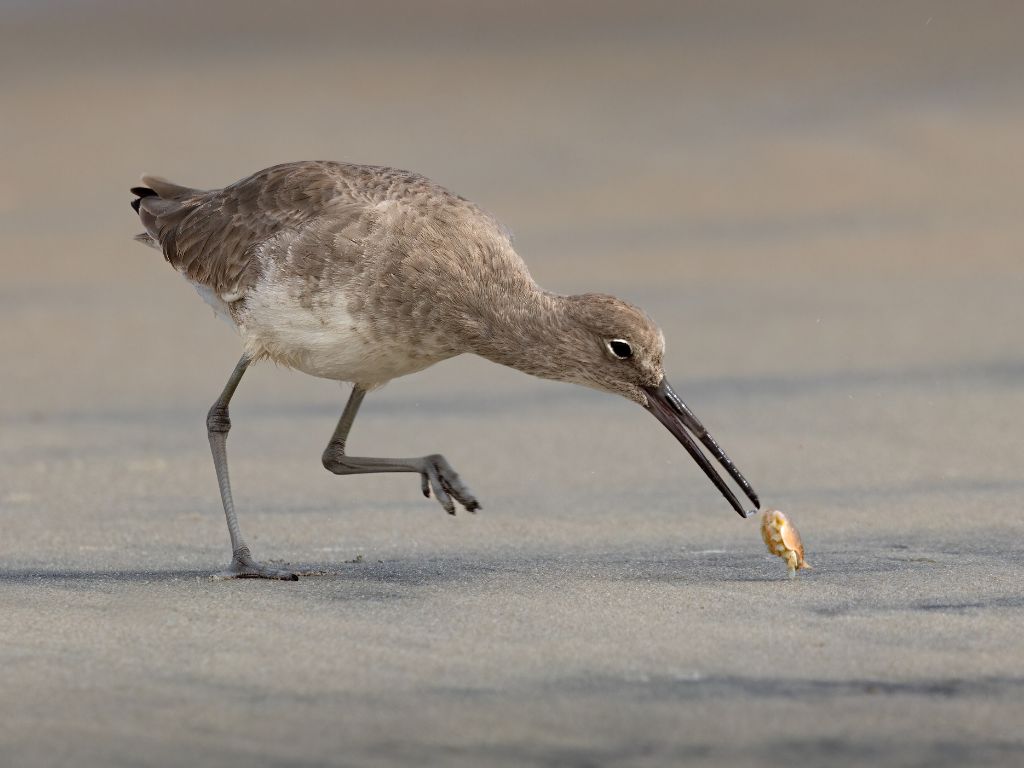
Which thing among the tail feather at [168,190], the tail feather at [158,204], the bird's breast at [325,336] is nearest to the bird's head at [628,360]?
the bird's breast at [325,336]

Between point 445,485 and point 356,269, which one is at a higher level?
point 356,269

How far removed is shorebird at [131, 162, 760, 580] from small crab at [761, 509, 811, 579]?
131 mm

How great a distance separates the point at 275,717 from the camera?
170 inches

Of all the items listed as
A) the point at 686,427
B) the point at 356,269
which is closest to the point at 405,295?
the point at 356,269

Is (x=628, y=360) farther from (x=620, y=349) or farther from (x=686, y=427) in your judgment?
(x=686, y=427)

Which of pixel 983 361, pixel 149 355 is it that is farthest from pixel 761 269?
pixel 149 355

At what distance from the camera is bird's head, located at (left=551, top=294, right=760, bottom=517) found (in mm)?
6574

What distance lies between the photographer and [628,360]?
21.7 ft

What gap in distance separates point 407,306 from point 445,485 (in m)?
0.87

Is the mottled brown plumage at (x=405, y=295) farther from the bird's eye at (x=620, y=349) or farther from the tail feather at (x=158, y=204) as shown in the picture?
the tail feather at (x=158, y=204)

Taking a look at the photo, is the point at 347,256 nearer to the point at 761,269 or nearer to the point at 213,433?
the point at 213,433

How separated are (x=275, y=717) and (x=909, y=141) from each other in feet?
43.5

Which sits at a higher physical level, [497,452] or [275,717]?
[275,717]

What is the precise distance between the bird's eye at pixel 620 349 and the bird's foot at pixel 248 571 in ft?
4.71
